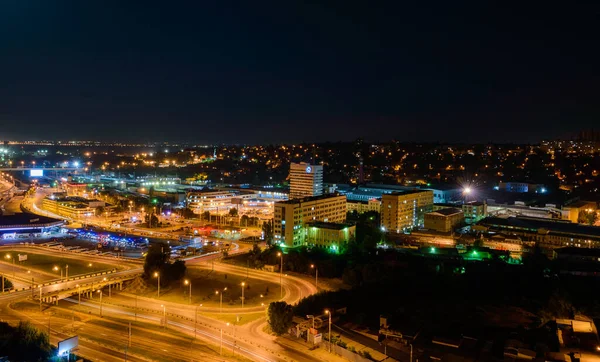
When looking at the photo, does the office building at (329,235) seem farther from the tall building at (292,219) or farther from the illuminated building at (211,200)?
the illuminated building at (211,200)

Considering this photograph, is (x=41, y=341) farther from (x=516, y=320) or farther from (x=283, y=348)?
(x=516, y=320)

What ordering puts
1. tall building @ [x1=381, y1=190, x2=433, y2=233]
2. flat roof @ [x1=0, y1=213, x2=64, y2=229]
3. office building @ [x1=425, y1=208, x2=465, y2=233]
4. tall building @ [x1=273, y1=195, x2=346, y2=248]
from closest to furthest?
1. tall building @ [x1=273, y1=195, x2=346, y2=248]
2. office building @ [x1=425, y1=208, x2=465, y2=233]
3. tall building @ [x1=381, y1=190, x2=433, y2=233]
4. flat roof @ [x1=0, y1=213, x2=64, y2=229]

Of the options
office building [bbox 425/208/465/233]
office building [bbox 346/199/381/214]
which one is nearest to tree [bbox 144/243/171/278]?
office building [bbox 425/208/465/233]

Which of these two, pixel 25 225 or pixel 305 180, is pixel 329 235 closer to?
pixel 305 180

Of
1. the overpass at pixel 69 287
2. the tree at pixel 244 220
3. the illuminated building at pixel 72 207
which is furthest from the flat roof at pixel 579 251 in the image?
the illuminated building at pixel 72 207

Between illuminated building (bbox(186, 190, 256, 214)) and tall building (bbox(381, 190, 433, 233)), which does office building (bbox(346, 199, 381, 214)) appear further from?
illuminated building (bbox(186, 190, 256, 214))

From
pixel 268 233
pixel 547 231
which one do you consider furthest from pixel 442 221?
pixel 268 233
